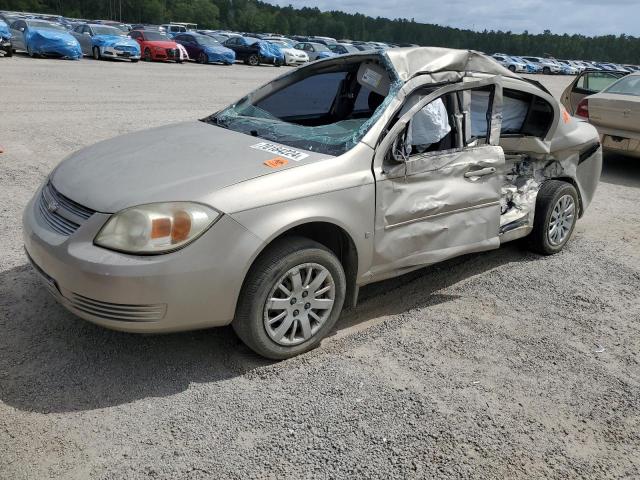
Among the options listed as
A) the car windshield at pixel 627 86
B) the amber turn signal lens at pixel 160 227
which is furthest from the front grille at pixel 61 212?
the car windshield at pixel 627 86

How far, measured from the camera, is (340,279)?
11.6ft

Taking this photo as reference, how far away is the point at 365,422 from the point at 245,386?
68 centimetres

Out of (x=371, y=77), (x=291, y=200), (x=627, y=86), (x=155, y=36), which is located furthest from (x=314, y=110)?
(x=155, y=36)

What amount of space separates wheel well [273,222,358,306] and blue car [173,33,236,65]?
2636 centimetres

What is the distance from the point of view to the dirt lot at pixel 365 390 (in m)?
2.71

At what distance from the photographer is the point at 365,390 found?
10.6 ft

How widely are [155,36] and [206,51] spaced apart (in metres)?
2.39

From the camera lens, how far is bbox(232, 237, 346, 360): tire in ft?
10.5

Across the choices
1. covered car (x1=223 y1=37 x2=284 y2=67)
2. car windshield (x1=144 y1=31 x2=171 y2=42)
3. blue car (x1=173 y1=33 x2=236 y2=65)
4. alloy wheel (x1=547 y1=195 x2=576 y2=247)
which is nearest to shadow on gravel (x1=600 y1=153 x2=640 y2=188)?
alloy wheel (x1=547 y1=195 x2=576 y2=247)

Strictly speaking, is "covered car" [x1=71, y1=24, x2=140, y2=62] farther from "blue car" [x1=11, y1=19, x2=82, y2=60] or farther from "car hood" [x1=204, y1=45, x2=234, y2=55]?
"car hood" [x1=204, y1=45, x2=234, y2=55]

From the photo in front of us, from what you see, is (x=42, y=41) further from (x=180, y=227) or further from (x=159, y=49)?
(x=180, y=227)

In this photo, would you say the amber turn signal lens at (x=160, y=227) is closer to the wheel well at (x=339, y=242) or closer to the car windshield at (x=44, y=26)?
the wheel well at (x=339, y=242)

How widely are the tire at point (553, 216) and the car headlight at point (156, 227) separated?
10.8 ft

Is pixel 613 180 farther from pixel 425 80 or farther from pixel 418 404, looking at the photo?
pixel 418 404
